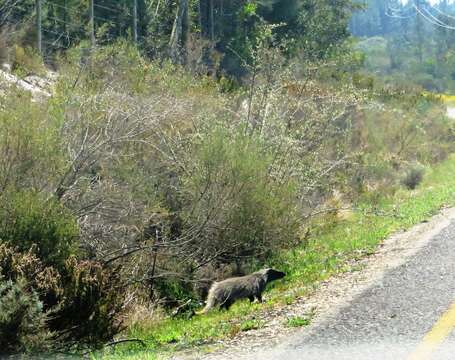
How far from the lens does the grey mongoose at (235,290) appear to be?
36.1 ft

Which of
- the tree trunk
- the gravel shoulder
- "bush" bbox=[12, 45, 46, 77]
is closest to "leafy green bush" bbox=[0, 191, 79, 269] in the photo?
the gravel shoulder

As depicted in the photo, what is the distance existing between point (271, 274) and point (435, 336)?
4.95m

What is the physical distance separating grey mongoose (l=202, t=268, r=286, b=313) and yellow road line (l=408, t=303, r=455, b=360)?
3.67 m

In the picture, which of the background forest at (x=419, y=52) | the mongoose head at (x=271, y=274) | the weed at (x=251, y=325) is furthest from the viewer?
the background forest at (x=419, y=52)

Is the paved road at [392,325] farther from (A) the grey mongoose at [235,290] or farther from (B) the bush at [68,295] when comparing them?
(B) the bush at [68,295]

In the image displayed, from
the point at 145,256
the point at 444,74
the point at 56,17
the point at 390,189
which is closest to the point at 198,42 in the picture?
the point at 56,17

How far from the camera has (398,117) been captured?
30984 millimetres

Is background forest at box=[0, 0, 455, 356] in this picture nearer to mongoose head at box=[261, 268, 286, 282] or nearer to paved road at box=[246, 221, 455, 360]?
mongoose head at box=[261, 268, 286, 282]

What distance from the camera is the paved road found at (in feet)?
21.6

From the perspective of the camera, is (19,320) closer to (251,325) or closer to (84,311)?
(84,311)

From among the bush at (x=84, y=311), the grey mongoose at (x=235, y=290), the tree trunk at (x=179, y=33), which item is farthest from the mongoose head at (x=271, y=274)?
the tree trunk at (x=179, y=33)

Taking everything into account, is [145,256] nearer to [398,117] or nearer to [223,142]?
[223,142]

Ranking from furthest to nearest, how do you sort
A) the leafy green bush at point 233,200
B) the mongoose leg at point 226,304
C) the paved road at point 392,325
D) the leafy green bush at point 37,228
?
1. the leafy green bush at point 233,200
2. the mongoose leg at point 226,304
3. the leafy green bush at point 37,228
4. the paved road at point 392,325

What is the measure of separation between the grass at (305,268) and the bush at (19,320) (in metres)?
0.62
